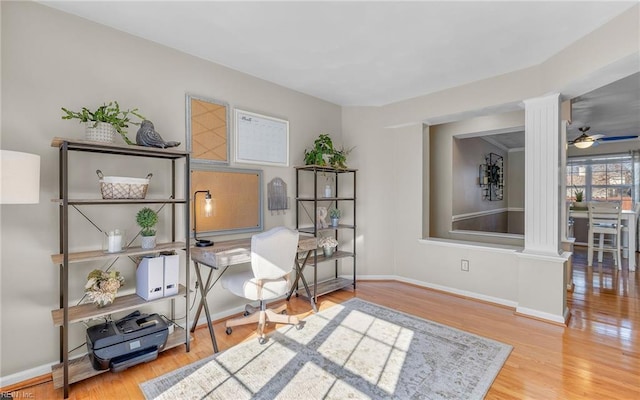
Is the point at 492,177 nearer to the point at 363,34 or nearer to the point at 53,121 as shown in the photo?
the point at 363,34

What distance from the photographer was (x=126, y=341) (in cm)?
201

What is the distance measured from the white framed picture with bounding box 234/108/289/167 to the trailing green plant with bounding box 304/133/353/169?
289mm

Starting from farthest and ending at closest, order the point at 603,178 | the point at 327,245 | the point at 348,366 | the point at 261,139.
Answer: the point at 603,178, the point at 327,245, the point at 261,139, the point at 348,366

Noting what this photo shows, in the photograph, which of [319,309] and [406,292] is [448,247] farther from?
[319,309]

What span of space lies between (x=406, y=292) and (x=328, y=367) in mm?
1929

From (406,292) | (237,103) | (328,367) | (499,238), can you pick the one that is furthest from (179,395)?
(499,238)

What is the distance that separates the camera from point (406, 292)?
147 inches

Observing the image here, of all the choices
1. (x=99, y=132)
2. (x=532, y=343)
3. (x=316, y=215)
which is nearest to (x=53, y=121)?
(x=99, y=132)

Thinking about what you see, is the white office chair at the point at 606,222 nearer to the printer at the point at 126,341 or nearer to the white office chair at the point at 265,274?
the white office chair at the point at 265,274

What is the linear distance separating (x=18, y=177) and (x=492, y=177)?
692cm

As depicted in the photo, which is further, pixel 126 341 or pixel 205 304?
pixel 205 304

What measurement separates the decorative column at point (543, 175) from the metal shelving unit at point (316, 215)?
1874 millimetres

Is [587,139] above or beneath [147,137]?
above

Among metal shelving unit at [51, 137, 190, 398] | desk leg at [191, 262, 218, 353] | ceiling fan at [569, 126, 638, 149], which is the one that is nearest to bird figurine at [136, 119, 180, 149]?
metal shelving unit at [51, 137, 190, 398]
